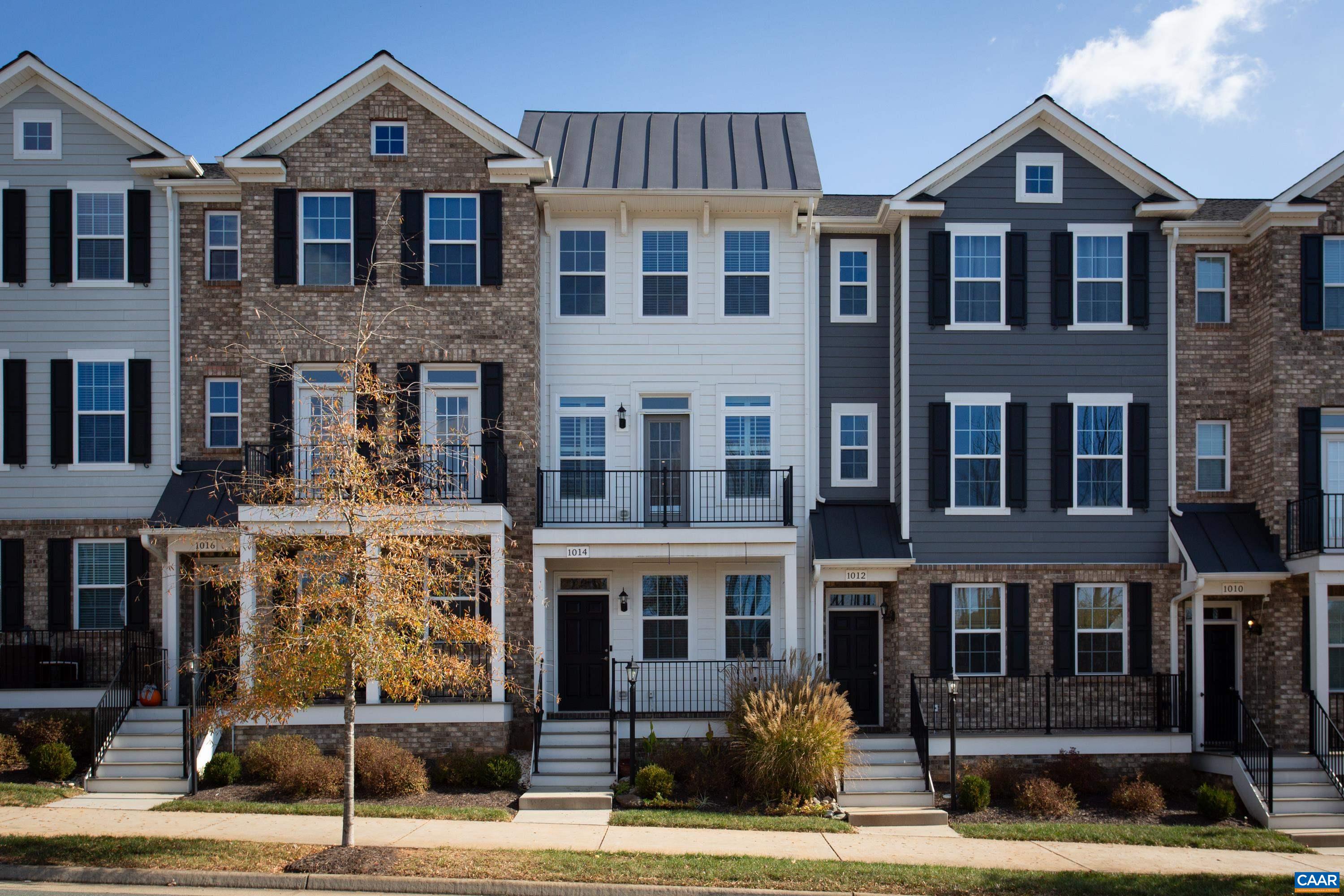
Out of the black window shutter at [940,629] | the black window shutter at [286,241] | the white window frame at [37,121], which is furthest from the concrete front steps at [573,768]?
the white window frame at [37,121]

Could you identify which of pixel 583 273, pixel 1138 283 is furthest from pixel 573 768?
pixel 1138 283

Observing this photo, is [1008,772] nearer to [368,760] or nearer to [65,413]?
[368,760]

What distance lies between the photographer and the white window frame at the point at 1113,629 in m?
18.1

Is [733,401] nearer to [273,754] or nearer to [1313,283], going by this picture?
[273,754]

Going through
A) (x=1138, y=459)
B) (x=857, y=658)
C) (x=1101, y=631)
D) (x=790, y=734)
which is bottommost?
(x=790, y=734)

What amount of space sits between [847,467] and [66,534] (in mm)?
12988

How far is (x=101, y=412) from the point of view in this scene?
59.5 feet

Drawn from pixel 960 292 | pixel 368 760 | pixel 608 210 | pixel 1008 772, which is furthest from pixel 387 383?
pixel 1008 772

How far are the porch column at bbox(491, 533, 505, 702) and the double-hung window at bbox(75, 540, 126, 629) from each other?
633 cm

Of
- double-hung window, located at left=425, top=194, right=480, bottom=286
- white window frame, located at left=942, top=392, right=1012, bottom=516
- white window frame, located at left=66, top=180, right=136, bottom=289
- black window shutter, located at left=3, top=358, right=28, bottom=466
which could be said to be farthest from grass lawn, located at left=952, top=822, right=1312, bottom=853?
black window shutter, located at left=3, top=358, right=28, bottom=466

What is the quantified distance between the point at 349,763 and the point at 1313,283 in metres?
16.5

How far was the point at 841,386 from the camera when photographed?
19.0 m

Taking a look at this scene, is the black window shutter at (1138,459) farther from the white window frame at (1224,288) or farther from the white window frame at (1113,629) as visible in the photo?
the white window frame at (1224,288)

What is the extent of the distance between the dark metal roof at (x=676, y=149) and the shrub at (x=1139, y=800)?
34.1 feet
